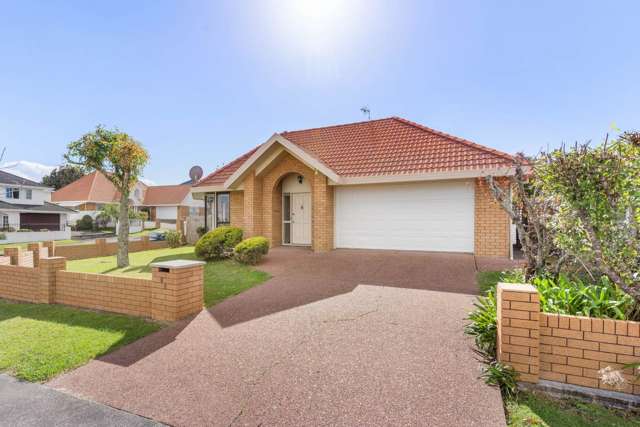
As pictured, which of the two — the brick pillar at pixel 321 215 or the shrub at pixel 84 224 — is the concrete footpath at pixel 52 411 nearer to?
the brick pillar at pixel 321 215

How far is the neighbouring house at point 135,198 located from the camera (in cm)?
4538

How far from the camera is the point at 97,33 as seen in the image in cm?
1027

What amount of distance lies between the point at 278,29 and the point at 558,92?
33.8 feet

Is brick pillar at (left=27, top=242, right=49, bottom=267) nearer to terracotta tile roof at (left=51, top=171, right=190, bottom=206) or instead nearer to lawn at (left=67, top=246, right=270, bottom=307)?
lawn at (left=67, top=246, right=270, bottom=307)

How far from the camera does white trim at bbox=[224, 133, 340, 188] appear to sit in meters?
11.2

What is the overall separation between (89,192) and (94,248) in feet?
124

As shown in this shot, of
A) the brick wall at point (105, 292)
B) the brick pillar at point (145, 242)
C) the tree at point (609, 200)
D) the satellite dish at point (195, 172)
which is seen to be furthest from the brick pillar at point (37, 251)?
the tree at point (609, 200)

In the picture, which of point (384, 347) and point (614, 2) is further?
point (614, 2)

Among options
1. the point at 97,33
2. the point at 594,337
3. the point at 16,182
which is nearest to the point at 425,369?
the point at 594,337

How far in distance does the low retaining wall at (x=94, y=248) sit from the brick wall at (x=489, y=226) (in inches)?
683

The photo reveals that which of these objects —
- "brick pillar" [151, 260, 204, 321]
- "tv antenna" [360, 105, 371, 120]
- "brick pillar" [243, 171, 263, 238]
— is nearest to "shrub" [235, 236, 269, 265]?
"brick pillar" [243, 171, 263, 238]

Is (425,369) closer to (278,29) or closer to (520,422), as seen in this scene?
(520,422)

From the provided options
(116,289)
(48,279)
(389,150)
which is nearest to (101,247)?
(48,279)

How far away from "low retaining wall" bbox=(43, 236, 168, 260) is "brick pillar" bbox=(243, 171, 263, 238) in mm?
8962
